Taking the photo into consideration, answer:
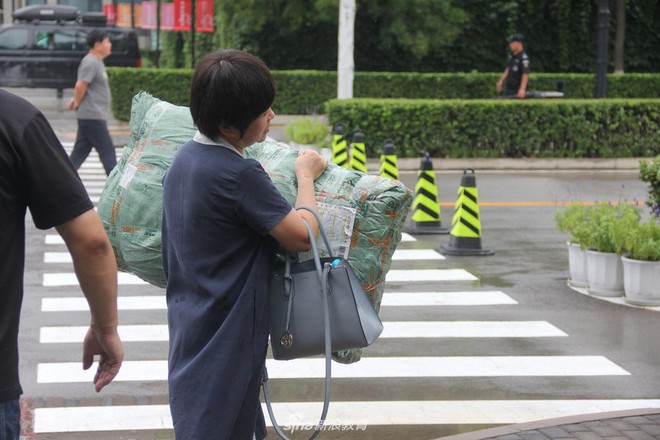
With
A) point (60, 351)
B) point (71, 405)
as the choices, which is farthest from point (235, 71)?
point (60, 351)

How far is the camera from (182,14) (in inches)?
1355

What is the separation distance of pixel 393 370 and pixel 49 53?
27920 millimetres

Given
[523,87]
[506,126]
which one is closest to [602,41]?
[523,87]

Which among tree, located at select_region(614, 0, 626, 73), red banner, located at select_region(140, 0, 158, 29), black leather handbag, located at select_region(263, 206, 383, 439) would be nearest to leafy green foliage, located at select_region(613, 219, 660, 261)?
black leather handbag, located at select_region(263, 206, 383, 439)

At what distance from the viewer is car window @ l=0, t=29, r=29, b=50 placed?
3312 cm

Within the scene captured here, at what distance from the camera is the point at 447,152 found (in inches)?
739

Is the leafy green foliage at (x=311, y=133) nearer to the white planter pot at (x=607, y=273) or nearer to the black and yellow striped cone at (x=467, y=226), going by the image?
the black and yellow striped cone at (x=467, y=226)

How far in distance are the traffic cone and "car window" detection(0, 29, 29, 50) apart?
23336 mm

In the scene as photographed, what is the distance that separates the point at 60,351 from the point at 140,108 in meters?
3.46

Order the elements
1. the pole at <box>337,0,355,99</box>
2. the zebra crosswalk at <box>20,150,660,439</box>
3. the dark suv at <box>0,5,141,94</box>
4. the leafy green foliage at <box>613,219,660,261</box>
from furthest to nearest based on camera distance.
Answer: the dark suv at <box>0,5,141,94</box>
the pole at <box>337,0,355,99</box>
the leafy green foliage at <box>613,219,660,261</box>
the zebra crosswalk at <box>20,150,660,439</box>

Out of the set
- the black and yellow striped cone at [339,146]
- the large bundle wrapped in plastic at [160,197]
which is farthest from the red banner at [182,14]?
the large bundle wrapped in plastic at [160,197]

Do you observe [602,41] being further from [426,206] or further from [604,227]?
[604,227]

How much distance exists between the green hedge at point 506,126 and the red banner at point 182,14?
1643 cm

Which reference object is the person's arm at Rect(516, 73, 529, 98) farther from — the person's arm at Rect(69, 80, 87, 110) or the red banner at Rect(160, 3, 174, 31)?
the red banner at Rect(160, 3, 174, 31)
